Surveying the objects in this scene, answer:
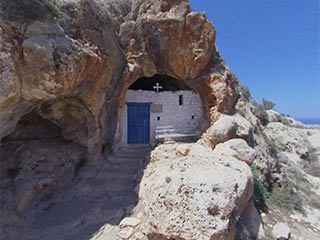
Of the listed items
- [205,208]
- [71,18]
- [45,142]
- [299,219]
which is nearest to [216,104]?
[299,219]

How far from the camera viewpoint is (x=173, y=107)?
1119cm

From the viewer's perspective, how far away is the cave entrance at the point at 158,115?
10.9m

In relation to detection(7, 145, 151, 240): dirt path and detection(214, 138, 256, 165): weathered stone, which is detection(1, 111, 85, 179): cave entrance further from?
detection(214, 138, 256, 165): weathered stone

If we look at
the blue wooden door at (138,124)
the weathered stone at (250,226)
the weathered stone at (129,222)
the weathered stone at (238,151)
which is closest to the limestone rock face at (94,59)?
the blue wooden door at (138,124)

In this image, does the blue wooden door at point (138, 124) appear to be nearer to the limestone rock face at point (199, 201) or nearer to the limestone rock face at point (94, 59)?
the limestone rock face at point (94, 59)

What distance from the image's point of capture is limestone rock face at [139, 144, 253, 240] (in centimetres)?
480

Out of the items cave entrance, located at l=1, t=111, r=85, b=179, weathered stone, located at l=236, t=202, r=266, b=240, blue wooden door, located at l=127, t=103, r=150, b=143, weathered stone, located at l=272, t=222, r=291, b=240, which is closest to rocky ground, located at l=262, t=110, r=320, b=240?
A: weathered stone, located at l=272, t=222, r=291, b=240

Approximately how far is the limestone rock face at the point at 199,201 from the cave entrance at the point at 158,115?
4845mm

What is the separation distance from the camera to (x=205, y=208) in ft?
16.1

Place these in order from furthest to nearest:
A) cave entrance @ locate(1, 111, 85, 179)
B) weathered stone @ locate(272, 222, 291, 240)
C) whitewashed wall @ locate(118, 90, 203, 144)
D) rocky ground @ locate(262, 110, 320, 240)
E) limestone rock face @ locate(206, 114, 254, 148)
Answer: whitewashed wall @ locate(118, 90, 203, 144) → limestone rock face @ locate(206, 114, 254, 148) → cave entrance @ locate(1, 111, 85, 179) → rocky ground @ locate(262, 110, 320, 240) → weathered stone @ locate(272, 222, 291, 240)

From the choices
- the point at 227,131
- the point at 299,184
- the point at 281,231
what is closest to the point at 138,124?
the point at 227,131

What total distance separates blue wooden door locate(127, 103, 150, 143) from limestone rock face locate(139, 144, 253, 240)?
16.2 feet

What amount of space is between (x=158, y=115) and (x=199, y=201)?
21.4ft

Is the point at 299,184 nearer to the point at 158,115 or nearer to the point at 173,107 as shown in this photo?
the point at 173,107
